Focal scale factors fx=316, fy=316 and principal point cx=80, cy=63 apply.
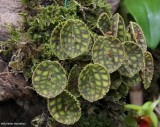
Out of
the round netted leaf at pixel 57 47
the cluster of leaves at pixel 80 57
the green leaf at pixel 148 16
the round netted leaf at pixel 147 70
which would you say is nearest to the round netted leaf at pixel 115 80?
the cluster of leaves at pixel 80 57

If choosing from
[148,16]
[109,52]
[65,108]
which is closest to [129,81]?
[109,52]

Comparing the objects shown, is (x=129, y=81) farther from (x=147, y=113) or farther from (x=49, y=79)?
(x=49, y=79)

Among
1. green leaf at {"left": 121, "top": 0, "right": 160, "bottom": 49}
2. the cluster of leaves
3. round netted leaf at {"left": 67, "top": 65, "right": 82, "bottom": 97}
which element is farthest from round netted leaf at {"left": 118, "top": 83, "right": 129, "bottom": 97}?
green leaf at {"left": 121, "top": 0, "right": 160, "bottom": 49}

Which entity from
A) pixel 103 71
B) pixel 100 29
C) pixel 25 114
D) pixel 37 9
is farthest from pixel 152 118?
pixel 37 9

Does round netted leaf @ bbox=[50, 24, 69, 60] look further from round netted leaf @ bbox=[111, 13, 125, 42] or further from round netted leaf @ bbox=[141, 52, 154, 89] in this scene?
round netted leaf @ bbox=[141, 52, 154, 89]

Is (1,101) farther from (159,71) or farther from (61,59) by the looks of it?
(159,71)
